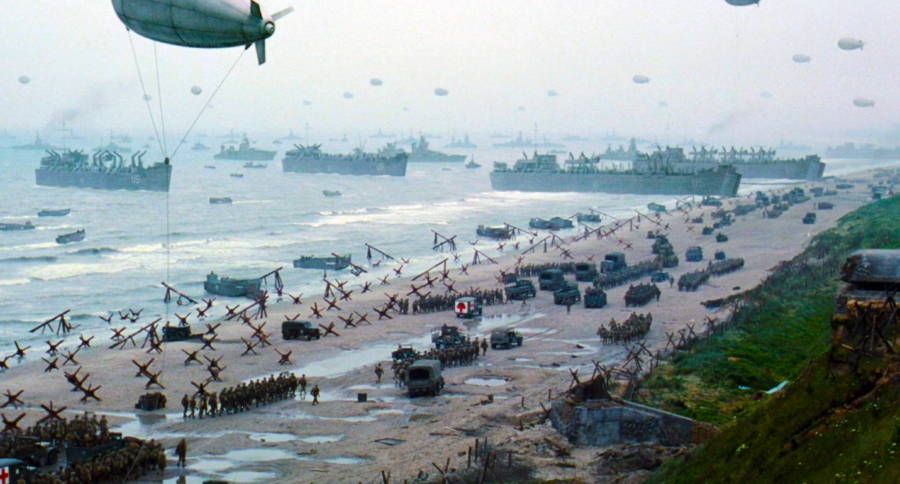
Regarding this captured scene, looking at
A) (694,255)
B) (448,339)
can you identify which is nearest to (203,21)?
(448,339)

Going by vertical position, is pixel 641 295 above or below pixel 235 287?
above

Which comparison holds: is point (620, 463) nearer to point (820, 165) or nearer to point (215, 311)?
point (215, 311)

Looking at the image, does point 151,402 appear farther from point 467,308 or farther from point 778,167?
point 778,167

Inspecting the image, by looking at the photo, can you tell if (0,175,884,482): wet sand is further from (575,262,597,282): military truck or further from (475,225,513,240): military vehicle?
(475,225,513,240): military vehicle

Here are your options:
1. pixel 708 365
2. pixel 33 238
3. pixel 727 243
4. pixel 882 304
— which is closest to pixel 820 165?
pixel 727 243

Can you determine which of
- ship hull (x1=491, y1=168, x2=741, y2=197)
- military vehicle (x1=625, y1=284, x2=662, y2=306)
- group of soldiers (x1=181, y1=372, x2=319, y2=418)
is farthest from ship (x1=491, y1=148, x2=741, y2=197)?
group of soldiers (x1=181, y1=372, x2=319, y2=418)

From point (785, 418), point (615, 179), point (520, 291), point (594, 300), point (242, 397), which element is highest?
point (615, 179)
